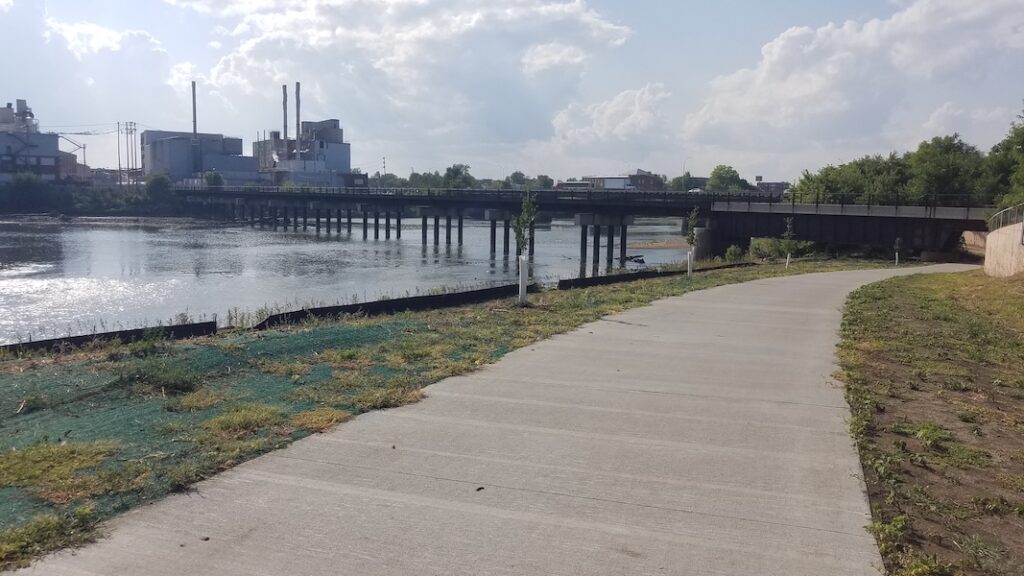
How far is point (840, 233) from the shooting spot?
44688 mm

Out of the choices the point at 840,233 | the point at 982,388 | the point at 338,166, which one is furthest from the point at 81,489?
the point at 338,166

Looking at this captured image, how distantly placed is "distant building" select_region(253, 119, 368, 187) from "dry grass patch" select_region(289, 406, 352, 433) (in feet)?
520

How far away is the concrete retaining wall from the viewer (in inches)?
890

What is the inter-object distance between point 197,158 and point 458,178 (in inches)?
2214

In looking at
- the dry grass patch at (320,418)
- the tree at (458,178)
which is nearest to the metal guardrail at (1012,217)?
the dry grass patch at (320,418)

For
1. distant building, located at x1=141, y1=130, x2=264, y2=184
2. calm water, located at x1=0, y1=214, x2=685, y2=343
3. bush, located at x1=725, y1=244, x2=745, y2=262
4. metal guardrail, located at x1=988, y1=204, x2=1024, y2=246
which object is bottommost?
calm water, located at x1=0, y1=214, x2=685, y2=343

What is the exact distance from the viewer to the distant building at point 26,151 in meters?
138

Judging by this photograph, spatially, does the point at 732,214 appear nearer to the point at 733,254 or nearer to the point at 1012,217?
the point at 733,254

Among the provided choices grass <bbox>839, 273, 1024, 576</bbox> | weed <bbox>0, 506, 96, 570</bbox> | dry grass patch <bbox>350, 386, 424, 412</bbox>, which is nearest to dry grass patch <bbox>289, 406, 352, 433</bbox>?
dry grass patch <bbox>350, 386, 424, 412</bbox>

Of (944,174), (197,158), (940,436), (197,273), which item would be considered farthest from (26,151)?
(940,436)

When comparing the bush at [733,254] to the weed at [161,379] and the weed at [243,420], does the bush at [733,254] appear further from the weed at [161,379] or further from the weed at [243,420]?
the weed at [243,420]

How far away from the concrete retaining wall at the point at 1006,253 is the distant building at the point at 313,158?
5708 inches

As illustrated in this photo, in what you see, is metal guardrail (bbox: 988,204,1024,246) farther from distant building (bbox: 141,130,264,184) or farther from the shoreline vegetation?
distant building (bbox: 141,130,264,184)

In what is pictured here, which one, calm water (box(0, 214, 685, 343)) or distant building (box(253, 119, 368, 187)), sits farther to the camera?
distant building (box(253, 119, 368, 187))
